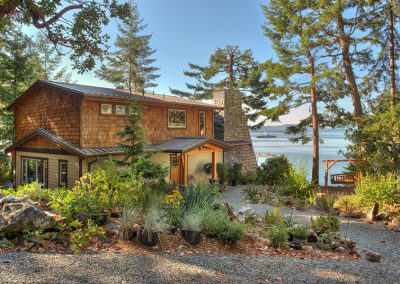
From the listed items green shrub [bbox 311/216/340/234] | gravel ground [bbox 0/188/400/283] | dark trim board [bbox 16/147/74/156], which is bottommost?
green shrub [bbox 311/216/340/234]

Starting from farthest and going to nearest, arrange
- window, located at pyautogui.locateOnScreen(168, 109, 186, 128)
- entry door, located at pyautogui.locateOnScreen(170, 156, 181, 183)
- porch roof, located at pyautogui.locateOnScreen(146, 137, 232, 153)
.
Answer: window, located at pyautogui.locateOnScreen(168, 109, 186, 128), entry door, located at pyautogui.locateOnScreen(170, 156, 181, 183), porch roof, located at pyautogui.locateOnScreen(146, 137, 232, 153)

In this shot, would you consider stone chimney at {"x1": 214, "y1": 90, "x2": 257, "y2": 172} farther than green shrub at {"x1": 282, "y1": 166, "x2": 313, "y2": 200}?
Yes

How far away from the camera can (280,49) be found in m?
19.0

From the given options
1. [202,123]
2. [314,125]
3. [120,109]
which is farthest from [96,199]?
[314,125]

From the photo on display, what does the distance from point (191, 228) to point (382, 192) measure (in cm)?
765

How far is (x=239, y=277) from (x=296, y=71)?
17.1m

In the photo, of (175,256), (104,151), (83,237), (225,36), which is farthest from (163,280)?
(225,36)

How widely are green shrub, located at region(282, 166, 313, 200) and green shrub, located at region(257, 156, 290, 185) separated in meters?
5.35

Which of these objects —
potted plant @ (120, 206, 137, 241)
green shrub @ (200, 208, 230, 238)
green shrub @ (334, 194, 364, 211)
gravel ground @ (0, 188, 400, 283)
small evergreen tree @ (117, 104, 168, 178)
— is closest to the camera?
gravel ground @ (0, 188, 400, 283)

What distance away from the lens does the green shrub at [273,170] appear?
1933 cm

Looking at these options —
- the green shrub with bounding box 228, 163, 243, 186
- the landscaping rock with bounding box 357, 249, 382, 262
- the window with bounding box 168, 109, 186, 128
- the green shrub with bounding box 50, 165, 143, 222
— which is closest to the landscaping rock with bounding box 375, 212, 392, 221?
the landscaping rock with bounding box 357, 249, 382, 262

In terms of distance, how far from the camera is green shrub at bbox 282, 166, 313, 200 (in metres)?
13.4

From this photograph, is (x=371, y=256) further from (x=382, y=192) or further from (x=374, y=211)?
(x=382, y=192)

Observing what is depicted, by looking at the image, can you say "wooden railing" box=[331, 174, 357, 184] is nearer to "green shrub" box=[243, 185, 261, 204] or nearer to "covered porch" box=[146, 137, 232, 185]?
"green shrub" box=[243, 185, 261, 204]
